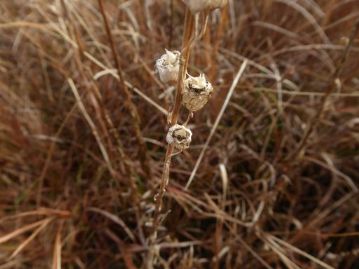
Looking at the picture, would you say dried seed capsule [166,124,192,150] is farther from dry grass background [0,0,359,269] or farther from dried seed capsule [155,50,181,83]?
dry grass background [0,0,359,269]

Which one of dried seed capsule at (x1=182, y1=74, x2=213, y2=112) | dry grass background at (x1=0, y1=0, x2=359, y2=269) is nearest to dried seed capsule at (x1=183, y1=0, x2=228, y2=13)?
dried seed capsule at (x1=182, y1=74, x2=213, y2=112)

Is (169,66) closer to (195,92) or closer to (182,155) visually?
(195,92)

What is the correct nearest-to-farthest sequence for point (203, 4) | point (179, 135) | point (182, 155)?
point (203, 4) → point (179, 135) → point (182, 155)

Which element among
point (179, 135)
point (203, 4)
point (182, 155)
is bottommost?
point (182, 155)

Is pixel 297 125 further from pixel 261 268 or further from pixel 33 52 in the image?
pixel 33 52

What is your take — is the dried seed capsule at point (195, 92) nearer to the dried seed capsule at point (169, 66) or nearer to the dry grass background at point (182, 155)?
the dried seed capsule at point (169, 66)

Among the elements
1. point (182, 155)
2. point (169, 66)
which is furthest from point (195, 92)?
point (182, 155)
